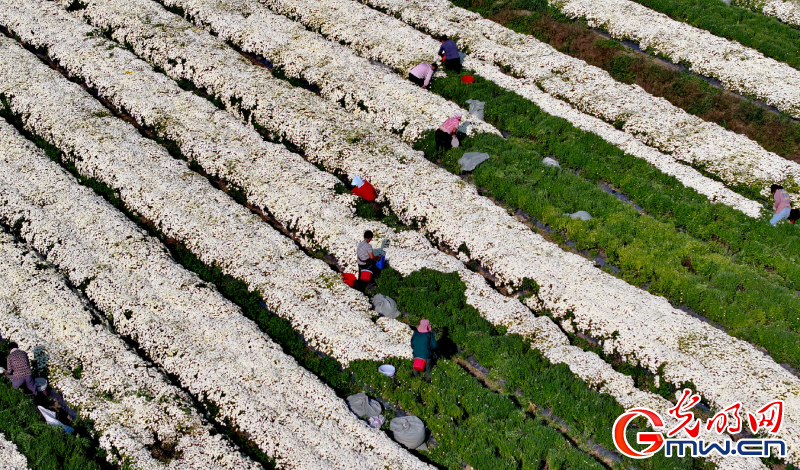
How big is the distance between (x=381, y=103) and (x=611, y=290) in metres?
16.9

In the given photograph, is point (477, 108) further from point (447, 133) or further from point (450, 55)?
point (450, 55)

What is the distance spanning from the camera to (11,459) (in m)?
19.5

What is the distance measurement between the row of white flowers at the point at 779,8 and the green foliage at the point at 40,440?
1852 inches

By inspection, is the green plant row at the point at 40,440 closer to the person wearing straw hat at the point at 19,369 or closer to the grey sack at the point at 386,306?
the person wearing straw hat at the point at 19,369

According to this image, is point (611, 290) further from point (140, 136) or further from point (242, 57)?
point (242, 57)

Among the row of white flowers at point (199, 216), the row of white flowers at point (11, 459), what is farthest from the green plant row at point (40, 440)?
the row of white flowers at point (199, 216)

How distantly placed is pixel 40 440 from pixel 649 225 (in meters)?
23.0

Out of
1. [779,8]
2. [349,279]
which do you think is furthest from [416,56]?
[779,8]

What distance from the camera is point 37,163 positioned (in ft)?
108

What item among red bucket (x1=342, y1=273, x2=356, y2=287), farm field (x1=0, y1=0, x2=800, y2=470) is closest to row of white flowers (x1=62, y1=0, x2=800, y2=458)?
farm field (x1=0, y1=0, x2=800, y2=470)

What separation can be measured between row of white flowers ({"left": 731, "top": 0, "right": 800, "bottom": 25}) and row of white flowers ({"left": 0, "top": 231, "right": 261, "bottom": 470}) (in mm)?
44171

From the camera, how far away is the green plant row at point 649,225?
25422 mm

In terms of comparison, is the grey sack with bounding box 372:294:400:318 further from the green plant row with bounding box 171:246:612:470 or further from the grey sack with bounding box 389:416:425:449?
the grey sack with bounding box 389:416:425:449

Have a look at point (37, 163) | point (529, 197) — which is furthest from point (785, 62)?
point (37, 163)
